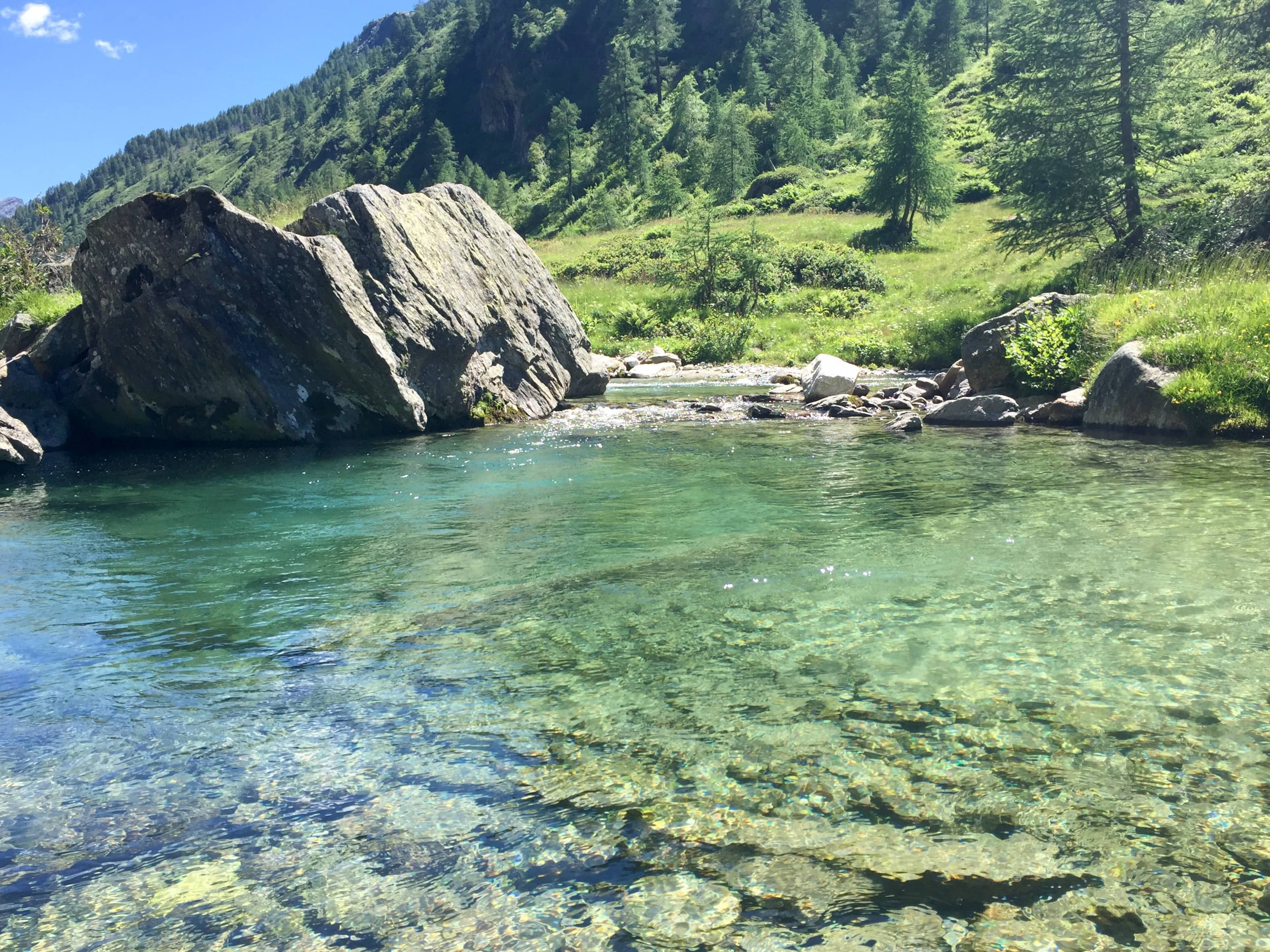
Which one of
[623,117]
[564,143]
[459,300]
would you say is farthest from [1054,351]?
[564,143]

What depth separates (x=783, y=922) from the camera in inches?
111

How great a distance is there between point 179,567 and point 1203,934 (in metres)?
7.90

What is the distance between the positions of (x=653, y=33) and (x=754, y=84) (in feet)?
142

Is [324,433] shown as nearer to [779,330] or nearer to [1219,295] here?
[1219,295]

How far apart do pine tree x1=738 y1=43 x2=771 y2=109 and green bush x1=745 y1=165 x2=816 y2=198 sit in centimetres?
3183

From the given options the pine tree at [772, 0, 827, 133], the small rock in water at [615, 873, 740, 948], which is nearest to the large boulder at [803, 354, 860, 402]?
the small rock in water at [615, 873, 740, 948]

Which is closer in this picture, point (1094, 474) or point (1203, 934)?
point (1203, 934)

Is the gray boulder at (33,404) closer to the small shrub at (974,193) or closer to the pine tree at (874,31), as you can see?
the small shrub at (974,193)

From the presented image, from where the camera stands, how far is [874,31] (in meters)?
134

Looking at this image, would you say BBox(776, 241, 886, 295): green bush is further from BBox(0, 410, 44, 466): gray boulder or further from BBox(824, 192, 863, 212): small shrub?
BBox(0, 410, 44, 466): gray boulder

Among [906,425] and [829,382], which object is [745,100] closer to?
[829,382]

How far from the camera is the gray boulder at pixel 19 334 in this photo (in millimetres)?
19422

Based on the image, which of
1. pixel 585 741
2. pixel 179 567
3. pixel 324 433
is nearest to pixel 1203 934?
pixel 585 741

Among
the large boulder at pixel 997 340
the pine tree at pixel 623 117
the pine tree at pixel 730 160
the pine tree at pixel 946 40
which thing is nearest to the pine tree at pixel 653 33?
the pine tree at pixel 623 117
